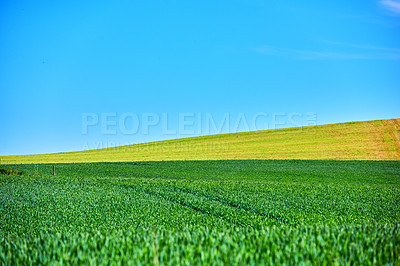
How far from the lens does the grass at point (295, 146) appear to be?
48156 millimetres

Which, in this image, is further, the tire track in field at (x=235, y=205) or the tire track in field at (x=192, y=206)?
the tire track in field at (x=235, y=205)

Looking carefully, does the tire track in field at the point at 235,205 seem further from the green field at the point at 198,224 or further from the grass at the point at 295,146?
the grass at the point at 295,146

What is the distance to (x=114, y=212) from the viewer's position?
1238 cm

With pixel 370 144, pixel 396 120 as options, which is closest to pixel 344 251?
pixel 370 144

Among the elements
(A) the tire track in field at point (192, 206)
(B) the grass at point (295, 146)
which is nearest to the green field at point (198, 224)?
(A) the tire track in field at point (192, 206)

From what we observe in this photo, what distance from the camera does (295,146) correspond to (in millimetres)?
54719

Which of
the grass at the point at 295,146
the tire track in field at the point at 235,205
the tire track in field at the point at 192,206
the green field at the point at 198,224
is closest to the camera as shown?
the green field at the point at 198,224

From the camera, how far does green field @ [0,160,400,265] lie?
4605 millimetres

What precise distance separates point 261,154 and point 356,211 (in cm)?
3772

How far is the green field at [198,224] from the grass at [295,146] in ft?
65.5

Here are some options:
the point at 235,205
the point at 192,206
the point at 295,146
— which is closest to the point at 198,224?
the point at 192,206

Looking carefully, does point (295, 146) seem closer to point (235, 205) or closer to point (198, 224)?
point (235, 205)

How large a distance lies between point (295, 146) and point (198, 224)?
47.7 m

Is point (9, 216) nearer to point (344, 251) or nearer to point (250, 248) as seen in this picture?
point (250, 248)
